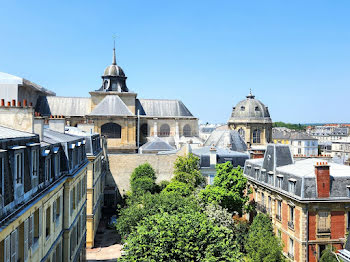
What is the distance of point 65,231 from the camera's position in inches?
510

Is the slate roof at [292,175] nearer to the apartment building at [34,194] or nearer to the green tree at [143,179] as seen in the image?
the green tree at [143,179]

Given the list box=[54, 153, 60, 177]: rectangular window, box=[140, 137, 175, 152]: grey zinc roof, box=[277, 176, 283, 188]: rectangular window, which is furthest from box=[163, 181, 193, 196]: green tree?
box=[140, 137, 175, 152]: grey zinc roof

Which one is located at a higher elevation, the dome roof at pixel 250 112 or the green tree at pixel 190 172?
the dome roof at pixel 250 112

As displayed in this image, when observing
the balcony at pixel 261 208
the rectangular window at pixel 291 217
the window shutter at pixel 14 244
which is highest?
the window shutter at pixel 14 244

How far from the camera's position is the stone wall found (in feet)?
108

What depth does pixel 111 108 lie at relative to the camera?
47.1m

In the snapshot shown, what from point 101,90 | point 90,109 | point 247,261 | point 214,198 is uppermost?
point 101,90

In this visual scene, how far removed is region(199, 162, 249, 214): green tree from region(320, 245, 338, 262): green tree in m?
5.68

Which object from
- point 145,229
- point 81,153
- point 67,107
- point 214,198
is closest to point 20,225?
point 145,229

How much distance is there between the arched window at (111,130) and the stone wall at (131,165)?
13.7 m

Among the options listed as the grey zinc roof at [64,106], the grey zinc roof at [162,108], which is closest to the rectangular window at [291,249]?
the grey zinc roof at [162,108]

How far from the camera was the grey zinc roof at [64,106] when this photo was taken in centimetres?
4817

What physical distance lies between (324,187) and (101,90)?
4214cm

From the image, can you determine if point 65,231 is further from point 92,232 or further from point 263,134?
point 263,134
